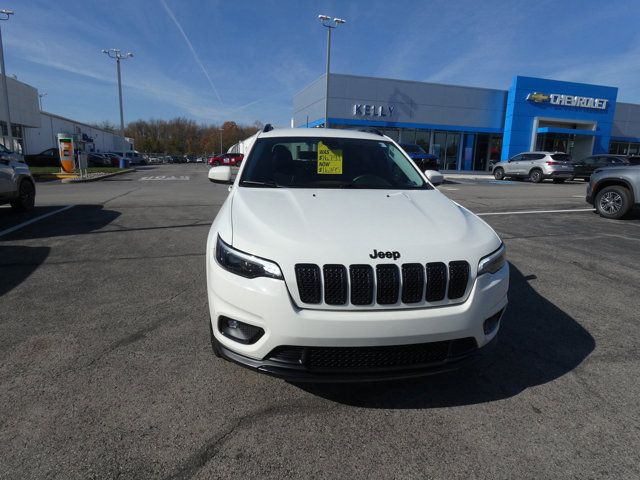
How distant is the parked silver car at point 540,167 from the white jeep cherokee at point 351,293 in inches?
924

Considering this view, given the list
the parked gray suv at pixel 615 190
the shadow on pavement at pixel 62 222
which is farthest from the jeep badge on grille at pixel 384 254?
the parked gray suv at pixel 615 190

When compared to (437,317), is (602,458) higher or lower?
lower

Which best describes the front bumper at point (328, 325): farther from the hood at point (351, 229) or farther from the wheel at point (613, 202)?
the wheel at point (613, 202)

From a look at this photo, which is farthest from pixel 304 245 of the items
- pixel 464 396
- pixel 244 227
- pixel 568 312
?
pixel 568 312

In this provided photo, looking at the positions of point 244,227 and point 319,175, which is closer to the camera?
point 244,227

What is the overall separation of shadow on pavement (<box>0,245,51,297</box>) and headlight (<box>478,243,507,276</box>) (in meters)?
4.52

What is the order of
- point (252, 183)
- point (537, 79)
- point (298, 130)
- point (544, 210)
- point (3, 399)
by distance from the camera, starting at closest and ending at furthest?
1. point (3, 399)
2. point (252, 183)
3. point (298, 130)
4. point (544, 210)
5. point (537, 79)

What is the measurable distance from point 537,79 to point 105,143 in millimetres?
73076

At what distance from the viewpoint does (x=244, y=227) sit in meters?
2.57

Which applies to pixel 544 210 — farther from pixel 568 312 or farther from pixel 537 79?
pixel 537 79

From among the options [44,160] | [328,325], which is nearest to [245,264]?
[328,325]

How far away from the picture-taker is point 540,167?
23172 mm

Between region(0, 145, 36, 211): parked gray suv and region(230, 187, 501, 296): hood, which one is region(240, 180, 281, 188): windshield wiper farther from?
region(0, 145, 36, 211): parked gray suv

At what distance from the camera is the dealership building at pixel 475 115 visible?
30.8 meters
